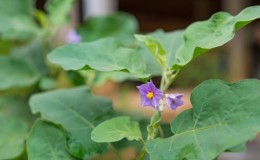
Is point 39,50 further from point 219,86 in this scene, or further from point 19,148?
point 219,86

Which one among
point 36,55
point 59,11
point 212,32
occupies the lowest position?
point 36,55

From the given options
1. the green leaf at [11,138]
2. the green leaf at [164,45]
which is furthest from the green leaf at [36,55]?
the green leaf at [164,45]

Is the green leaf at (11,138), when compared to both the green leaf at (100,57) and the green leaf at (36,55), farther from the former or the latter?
the green leaf at (36,55)

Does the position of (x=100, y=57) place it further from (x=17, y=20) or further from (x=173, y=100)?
(x=17, y=20)

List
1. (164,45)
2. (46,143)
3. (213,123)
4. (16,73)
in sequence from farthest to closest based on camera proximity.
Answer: (16,73)
(164,45)
(46,143)
(213,123)

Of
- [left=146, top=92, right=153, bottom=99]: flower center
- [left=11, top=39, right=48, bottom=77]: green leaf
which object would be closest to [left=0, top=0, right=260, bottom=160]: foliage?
[left=146, top=92, right=153, bottom=99]: flower center

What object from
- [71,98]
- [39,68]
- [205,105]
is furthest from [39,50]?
[205,105]

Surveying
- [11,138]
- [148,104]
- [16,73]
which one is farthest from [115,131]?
[16,73]
